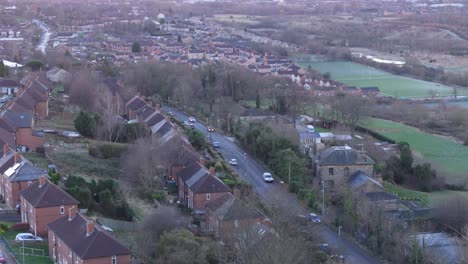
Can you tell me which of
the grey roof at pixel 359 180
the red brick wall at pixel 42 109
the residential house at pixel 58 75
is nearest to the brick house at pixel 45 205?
the grey roof at pixel 359 180

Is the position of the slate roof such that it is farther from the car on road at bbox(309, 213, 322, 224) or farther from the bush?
the car on road at bbox(309, 213, 322, 224)

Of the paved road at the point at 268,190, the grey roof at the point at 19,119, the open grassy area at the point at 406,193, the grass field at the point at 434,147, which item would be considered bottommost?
the grass field at the point at 434,147

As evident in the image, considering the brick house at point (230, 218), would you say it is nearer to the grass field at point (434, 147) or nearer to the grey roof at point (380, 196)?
the grey roof at point (380, 196)

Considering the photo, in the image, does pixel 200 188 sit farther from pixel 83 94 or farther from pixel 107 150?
pixel 83 94

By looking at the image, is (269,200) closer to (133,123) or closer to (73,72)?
(133,123)

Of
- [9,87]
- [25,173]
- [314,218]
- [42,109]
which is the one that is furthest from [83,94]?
[314,218]

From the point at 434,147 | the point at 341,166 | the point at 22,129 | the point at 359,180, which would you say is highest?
the point at 22,129
